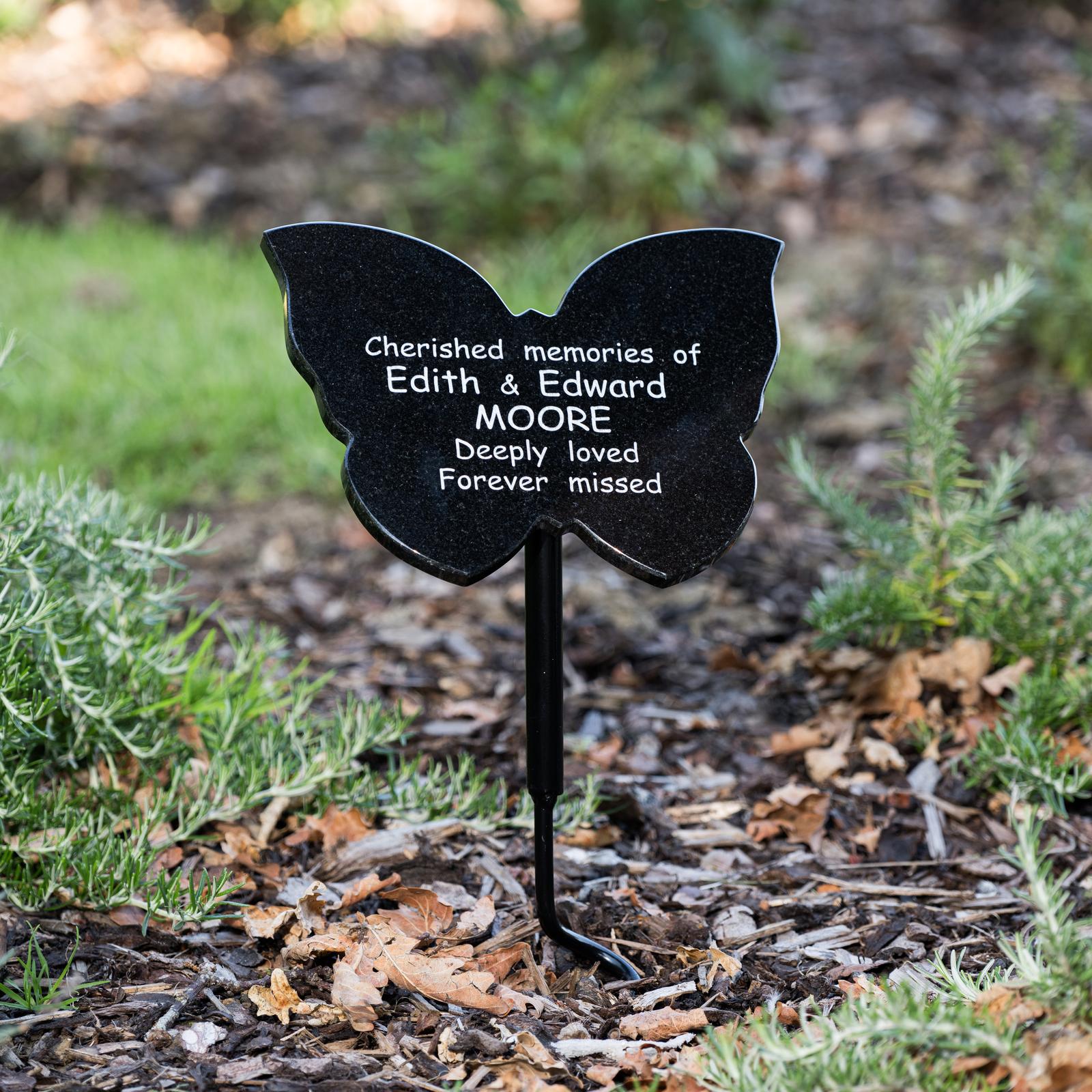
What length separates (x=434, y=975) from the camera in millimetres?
1799

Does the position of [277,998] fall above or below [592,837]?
below

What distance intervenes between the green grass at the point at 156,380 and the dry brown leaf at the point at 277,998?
2.06 meters

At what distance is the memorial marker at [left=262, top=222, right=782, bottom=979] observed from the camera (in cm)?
176

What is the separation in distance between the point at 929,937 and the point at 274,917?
1.09 metres

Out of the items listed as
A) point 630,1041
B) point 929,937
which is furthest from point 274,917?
point 929,937

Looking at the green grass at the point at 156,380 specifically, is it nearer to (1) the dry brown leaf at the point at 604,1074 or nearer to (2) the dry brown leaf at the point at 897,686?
(2) the dry brown leaf at the point at 897,686

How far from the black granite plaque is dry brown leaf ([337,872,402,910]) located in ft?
1.99

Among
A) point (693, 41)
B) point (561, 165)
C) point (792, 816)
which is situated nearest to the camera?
point (792, 816)

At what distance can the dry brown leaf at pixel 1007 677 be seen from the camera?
246cm

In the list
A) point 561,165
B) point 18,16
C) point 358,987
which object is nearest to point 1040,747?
point 358,987

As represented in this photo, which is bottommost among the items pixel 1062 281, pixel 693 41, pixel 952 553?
pixel 952 553

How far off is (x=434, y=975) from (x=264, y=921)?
301 millimetres

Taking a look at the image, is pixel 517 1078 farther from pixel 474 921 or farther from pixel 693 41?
Result: pixel 693 41

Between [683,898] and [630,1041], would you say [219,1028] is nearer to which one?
[630,1041]
